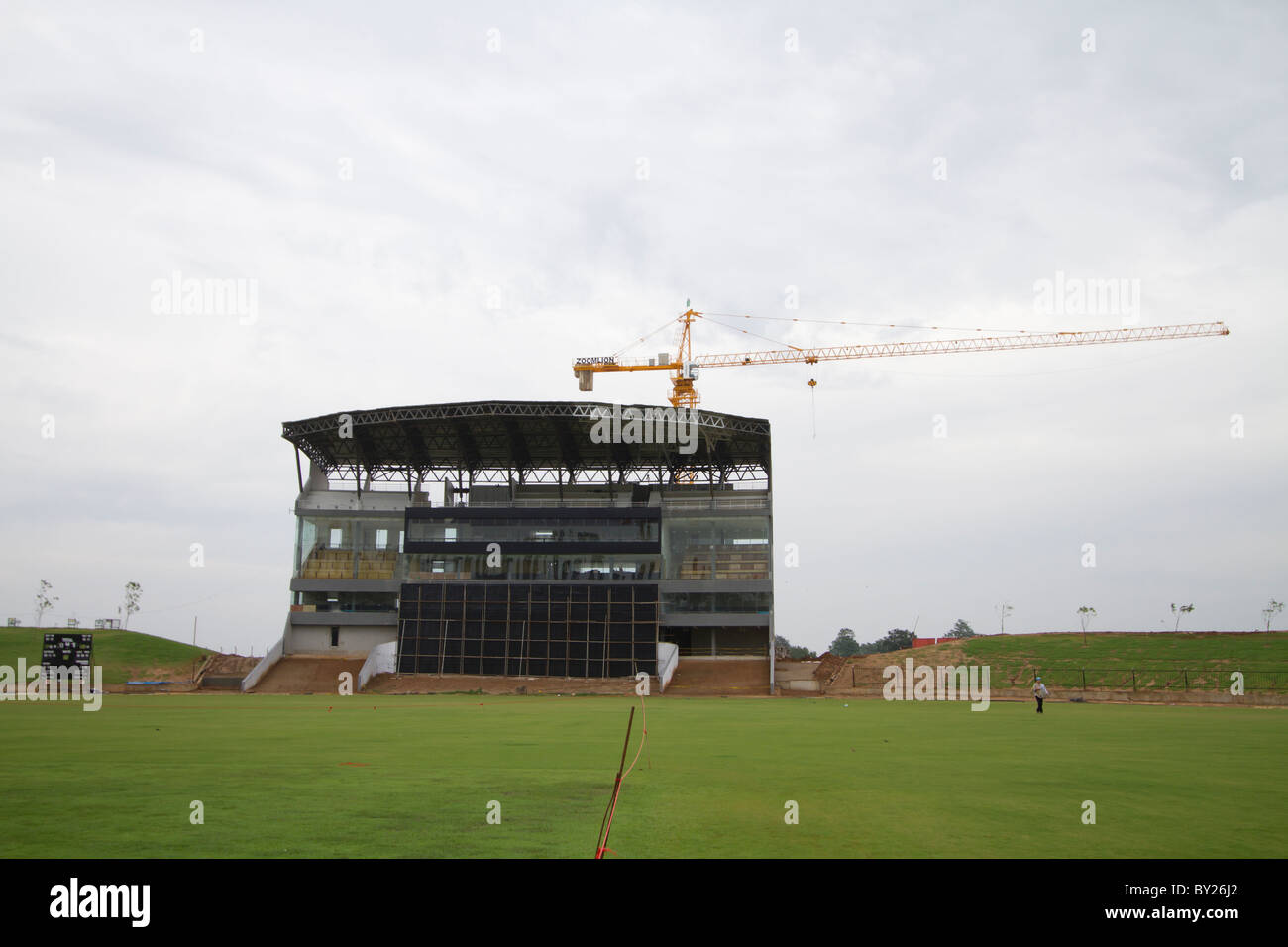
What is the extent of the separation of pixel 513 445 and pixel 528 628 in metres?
17.8

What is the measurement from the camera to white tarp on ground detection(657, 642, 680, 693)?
77.5m

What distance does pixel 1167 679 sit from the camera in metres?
66.5

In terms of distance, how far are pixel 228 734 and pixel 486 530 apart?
6286cm

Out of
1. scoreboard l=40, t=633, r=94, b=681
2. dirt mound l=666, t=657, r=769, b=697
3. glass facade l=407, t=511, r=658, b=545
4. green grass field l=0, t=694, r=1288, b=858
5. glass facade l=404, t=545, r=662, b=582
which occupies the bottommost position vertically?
dirt mound l=666, t=657, r=769, b=697

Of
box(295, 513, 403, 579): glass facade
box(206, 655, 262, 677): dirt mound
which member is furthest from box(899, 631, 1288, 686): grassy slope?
box(206, 655, 262, 677): dirt mound

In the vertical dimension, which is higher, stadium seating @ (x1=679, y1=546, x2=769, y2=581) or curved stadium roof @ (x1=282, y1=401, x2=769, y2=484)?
curved stadium roof @ (x1=282, y1=401, x2=769, y2=484)

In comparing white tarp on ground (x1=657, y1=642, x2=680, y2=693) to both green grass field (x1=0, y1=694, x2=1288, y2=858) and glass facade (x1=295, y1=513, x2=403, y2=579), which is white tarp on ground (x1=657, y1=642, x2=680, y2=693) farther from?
green grass field (x1=0, y1=694, x2=1288, y2=858)

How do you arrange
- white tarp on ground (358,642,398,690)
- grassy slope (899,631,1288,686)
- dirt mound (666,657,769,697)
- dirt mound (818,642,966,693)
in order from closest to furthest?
grassy slope (899,631,1288,686), dirt mound (666,657,769,697), dirt mound (818,642,966,693), white tarp on ground (358,642,398,690)

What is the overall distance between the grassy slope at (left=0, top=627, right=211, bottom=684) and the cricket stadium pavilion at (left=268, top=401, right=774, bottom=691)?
8356mm

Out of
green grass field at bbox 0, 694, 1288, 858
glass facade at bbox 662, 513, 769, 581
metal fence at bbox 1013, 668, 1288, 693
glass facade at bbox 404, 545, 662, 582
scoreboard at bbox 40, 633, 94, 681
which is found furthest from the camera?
glass facade at bbox 662, 513, 769, 581

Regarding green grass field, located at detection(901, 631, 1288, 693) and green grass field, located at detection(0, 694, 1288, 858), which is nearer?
green grass field, located at detection(0, 694, 1288, 858)

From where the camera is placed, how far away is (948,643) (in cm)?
8869

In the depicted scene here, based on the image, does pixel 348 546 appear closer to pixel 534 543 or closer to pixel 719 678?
pixel 534 543
